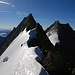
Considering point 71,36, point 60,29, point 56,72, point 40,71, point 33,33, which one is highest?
point 60,29

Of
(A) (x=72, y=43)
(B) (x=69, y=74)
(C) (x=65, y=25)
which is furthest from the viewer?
(C) (x=65, y=25)

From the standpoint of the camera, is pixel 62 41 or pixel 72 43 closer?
pixel 62 41

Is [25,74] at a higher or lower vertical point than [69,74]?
higher

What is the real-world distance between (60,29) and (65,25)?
10242mm

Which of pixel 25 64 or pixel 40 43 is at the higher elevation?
pixel 40 43

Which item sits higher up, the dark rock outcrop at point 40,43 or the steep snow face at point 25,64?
the dark rock outcrop at point 40,43

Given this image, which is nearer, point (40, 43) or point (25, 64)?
point (25, 64)

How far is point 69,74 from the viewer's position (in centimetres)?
959

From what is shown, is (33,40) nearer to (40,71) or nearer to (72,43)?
(40,71)

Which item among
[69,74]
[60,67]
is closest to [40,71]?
[60,67]

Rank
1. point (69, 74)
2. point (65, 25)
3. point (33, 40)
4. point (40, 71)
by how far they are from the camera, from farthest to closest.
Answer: point (65, 25) < point (33, 40) < point (69, 74) < point (40, 71)

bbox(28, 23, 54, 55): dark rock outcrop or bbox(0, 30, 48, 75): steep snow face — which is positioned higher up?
bbox(28, 23, 54, 55): dark rock outcrop

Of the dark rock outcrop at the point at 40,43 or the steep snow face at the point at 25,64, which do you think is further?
the dark rock outcrop at the point at 40,43

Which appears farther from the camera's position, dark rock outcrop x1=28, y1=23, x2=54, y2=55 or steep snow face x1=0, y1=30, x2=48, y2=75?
dark rock outcrop x1=28, y1=23, x2=54, y2=55
